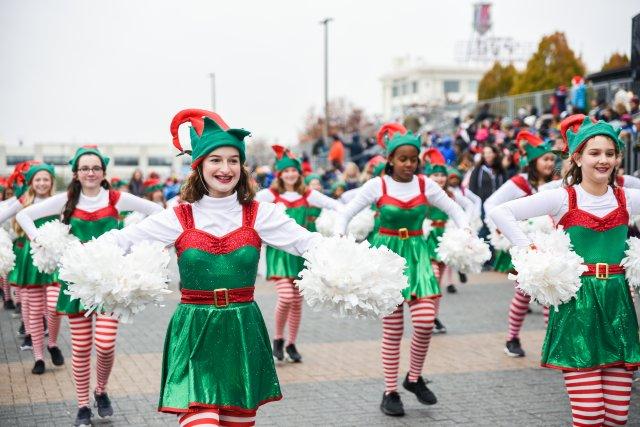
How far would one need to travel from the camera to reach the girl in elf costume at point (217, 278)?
163 inches

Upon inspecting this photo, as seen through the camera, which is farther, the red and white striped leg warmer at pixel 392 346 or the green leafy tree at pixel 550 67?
the green leafy tree at pixel 550 67

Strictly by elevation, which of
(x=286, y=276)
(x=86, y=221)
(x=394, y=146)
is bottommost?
(x=286, y=276)

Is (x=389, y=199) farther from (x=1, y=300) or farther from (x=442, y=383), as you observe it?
(x=1, y=300)

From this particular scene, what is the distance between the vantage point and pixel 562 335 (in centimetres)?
487

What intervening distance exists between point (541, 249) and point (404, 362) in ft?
12.3

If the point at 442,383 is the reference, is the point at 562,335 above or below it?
above

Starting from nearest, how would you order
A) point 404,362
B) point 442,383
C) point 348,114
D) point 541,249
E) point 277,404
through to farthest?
point 541,249 → point 277,404 → point 442,383 → point 404,362 → point 348,114

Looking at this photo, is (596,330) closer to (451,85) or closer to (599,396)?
(599,396)

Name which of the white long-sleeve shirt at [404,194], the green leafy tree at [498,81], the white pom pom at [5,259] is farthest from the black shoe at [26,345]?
the green leafy tree at [498,81]

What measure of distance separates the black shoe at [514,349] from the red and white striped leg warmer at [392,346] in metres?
2.27

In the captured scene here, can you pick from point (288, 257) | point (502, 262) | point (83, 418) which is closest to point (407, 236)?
point (288, 257)

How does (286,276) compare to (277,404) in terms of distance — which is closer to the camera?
(277,404)

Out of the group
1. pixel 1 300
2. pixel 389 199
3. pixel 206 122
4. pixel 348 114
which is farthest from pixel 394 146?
pixel 348 114

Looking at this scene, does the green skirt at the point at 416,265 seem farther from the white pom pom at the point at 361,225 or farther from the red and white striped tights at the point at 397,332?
the white pom pom at the point at 361,225
